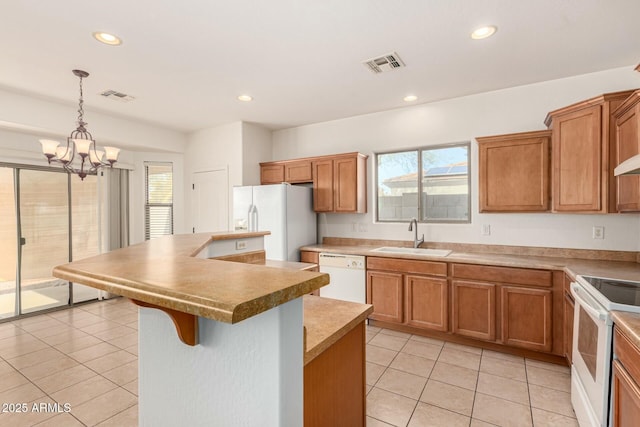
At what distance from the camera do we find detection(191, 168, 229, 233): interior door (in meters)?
4.96

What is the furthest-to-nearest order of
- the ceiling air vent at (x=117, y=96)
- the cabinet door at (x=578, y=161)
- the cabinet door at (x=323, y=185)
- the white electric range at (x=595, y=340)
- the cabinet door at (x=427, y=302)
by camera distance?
the cabinet door at (x=323, y=185)
the ceiling air vent at (x=117, y=96)
the cabinet door at (x=427, y=302)
the cabinet door at (x=578, y=161)
the white electric range at (x=595, y=340)

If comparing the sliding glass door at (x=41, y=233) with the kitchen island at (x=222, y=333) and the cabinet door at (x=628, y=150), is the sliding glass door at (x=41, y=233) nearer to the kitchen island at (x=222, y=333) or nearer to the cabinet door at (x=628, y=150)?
the kitchen island at (x=222, y=333)

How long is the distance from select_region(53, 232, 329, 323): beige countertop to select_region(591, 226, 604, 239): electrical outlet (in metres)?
3.46

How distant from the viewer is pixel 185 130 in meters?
5.25

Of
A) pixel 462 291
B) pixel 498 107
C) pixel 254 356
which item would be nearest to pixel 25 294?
pixel 254 356

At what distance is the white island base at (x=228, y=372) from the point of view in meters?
0.87

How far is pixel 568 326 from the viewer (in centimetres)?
258

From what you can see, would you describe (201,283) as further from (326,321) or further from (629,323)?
(629,323)

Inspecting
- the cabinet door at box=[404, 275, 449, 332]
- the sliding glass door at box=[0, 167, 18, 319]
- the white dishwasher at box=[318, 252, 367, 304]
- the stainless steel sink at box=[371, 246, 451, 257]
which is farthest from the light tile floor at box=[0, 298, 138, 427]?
the stainless steel sink at box=[371, 246, 451, 257]

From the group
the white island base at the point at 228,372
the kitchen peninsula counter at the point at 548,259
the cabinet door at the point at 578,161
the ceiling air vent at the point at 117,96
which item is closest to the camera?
the white island base at the point at 228,372

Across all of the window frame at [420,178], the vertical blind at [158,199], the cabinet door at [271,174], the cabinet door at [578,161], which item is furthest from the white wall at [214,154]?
the cabinet door at [578,161]

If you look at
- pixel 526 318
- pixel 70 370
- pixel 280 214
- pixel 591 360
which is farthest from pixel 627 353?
pixel 70 370

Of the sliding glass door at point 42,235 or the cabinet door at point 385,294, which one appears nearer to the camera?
the cabinet door at point 385,294

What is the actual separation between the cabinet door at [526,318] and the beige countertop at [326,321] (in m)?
2.08
